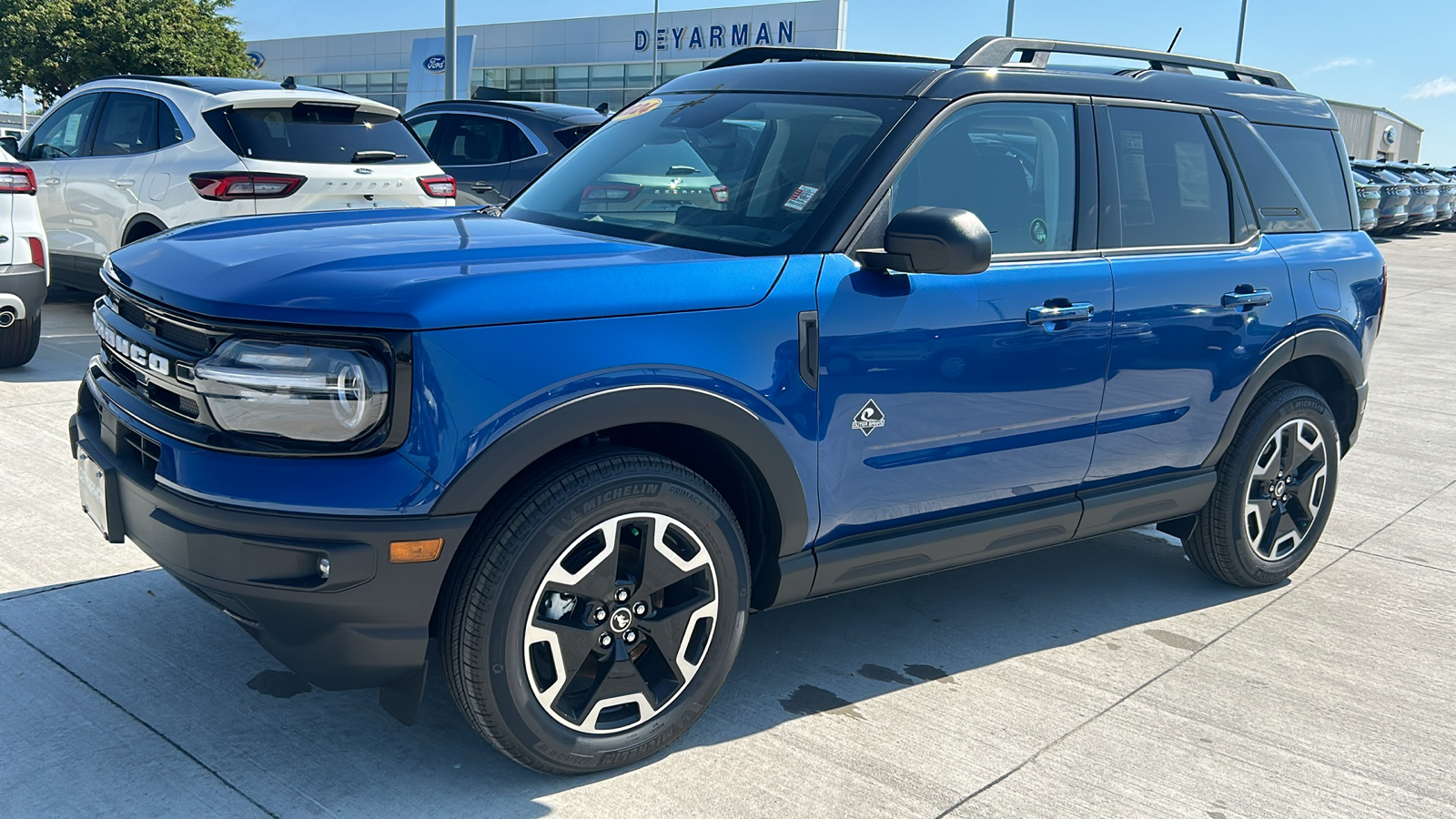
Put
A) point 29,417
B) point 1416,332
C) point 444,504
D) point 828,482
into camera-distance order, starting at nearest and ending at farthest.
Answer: point 444,504 → point 828,482 → point 29,417 → point 1416,332

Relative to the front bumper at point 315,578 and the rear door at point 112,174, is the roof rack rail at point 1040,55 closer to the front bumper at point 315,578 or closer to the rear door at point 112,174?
the front bumper at point 315,578

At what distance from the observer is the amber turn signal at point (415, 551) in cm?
271

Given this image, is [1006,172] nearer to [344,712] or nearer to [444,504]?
[444,504]

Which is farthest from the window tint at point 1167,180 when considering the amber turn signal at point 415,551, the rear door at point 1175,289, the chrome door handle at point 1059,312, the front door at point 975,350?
the amber turn signal at point 415,551

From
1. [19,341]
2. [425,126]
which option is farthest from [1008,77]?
[425,126]

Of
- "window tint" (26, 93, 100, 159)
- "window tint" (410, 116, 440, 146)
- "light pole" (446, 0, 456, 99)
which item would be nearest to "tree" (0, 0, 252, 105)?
"light pole" (446, 0, 456, 99)

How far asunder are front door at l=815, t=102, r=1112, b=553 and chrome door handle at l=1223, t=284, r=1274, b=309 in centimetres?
64

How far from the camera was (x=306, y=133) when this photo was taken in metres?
8.04

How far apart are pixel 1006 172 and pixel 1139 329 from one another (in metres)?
0.66

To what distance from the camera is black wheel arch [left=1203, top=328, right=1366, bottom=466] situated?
4.49 metres

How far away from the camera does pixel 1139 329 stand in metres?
4.02

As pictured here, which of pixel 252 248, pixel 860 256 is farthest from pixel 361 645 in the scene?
pixel 860 256

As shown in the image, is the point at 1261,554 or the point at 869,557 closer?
the point at 869,557

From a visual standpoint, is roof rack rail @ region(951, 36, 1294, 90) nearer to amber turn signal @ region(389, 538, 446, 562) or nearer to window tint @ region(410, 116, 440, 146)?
amber turn signal @ region(389, 538, 446, 562)
